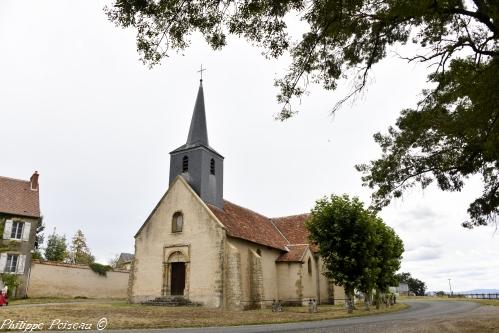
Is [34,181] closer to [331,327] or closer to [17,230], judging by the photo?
[17,230]

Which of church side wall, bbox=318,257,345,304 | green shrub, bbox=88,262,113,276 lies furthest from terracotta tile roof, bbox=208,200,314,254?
green shrub, bbox=88,262,113,276

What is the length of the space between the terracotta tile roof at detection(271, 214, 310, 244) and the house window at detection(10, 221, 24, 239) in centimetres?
2157

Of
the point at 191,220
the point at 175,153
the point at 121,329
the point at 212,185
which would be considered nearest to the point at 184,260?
the point at 191,220

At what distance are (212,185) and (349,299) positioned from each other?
12.0 m

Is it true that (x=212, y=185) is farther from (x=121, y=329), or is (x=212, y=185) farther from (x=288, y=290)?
(x=121, y=329)

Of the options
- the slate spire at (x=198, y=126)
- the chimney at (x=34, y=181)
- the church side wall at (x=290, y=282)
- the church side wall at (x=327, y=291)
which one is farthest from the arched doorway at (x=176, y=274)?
the chimney at (x=34, y=181)

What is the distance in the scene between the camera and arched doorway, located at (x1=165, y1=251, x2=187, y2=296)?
87.6 ft

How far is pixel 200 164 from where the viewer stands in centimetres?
2852

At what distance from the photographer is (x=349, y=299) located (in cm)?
2367

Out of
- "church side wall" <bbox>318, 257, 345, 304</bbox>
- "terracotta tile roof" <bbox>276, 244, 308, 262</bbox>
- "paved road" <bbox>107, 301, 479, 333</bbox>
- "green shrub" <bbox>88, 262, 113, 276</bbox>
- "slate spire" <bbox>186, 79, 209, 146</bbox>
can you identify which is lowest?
"paved road" <bbox>107, 301, 479, 333</bbox>

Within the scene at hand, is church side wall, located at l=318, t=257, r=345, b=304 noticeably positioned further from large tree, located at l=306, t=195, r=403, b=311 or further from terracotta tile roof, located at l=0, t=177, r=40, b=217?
terracotta tile roof, located at l=0, t=177, r=40, b=217

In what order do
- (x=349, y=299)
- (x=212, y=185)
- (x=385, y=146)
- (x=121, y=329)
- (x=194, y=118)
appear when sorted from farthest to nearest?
(x=194, y=118) < (x=212, y=185) < (x=349, y=299) < (x=385, y=146) < (x=121, y=329)

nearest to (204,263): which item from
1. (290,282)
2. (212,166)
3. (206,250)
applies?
(206,250)

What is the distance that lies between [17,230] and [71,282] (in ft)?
18.9
